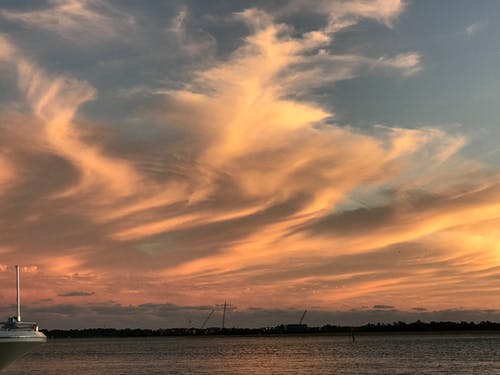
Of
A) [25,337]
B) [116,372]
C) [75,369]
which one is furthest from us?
[75,369]

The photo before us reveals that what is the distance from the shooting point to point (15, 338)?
59.5 m

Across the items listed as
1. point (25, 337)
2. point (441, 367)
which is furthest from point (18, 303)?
point (441, 367)

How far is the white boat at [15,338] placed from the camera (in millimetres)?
59281

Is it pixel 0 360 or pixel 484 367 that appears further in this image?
pixel 484 367

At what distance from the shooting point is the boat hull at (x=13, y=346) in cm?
5925

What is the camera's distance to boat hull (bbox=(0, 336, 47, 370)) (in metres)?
59.2

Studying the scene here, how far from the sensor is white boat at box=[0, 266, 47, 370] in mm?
59281

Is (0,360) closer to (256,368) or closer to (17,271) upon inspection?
(17,271)

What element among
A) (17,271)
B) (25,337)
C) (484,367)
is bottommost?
(484,367)

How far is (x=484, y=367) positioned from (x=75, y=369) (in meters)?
70.9

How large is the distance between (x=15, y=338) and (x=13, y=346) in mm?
863

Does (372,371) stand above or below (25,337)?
below

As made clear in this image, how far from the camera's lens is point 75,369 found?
13338 centimetres

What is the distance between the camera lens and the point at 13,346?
59875 millimetres
